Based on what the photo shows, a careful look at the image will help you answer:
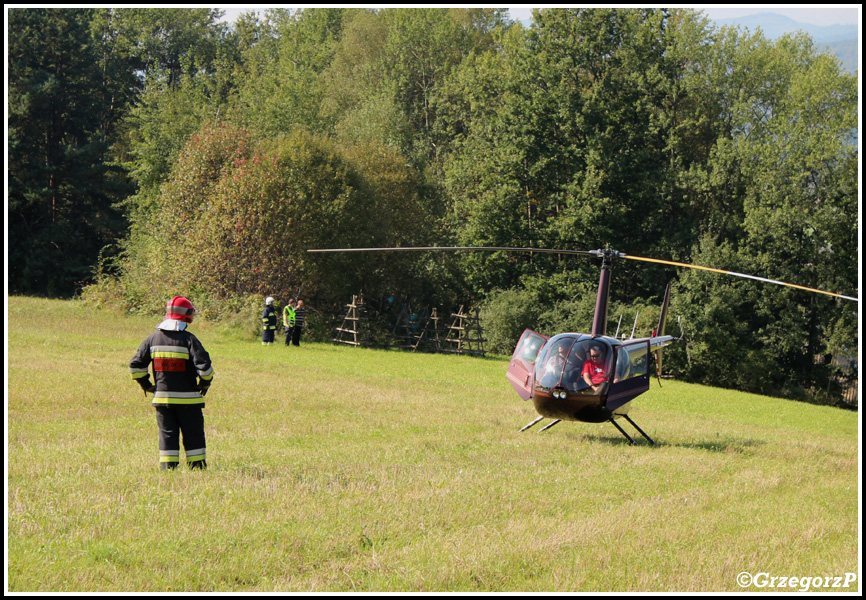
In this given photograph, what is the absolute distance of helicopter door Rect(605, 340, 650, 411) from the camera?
40.5ft

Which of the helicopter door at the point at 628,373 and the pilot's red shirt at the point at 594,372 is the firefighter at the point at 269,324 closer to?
the helicopter door at the point at 628,373

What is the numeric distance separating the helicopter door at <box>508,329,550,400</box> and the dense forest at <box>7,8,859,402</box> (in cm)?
2211

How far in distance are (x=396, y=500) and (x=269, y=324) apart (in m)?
20.6

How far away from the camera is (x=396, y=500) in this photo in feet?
28.3

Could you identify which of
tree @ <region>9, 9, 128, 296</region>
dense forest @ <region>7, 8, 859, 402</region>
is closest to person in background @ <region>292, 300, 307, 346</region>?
dense forest @ <region>7, 8, 859, 402</region>

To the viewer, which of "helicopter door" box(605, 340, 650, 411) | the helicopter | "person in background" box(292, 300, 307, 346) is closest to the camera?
the helicopter

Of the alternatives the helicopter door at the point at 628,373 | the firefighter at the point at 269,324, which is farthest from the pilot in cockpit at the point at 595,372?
the firefighter at the point at 269,324

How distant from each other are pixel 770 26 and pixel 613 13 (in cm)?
914

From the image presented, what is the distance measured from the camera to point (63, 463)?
939 cm

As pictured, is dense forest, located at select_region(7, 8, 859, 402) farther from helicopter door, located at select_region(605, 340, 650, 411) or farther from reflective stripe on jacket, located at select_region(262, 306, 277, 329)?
helicopter door, located at select_region(605, 340, 650, 411)

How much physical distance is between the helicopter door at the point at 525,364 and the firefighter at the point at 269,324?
1584 centimetres

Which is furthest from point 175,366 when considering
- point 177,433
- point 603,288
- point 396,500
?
point 603,288

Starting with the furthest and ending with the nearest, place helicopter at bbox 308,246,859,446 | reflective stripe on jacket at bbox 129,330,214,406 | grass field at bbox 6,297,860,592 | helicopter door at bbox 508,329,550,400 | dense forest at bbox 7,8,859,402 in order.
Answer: dense forest at bbox 7,8,859,402 < helicopter door at bbox 508,329,550,400 < helicopter at bbox 308,246,859,446 < reflective stripe on jacket at bbox 129,330,214,406 < grass field at bbox 6,297,860,592

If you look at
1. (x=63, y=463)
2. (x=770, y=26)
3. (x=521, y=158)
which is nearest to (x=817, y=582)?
(x=63, y=463)
